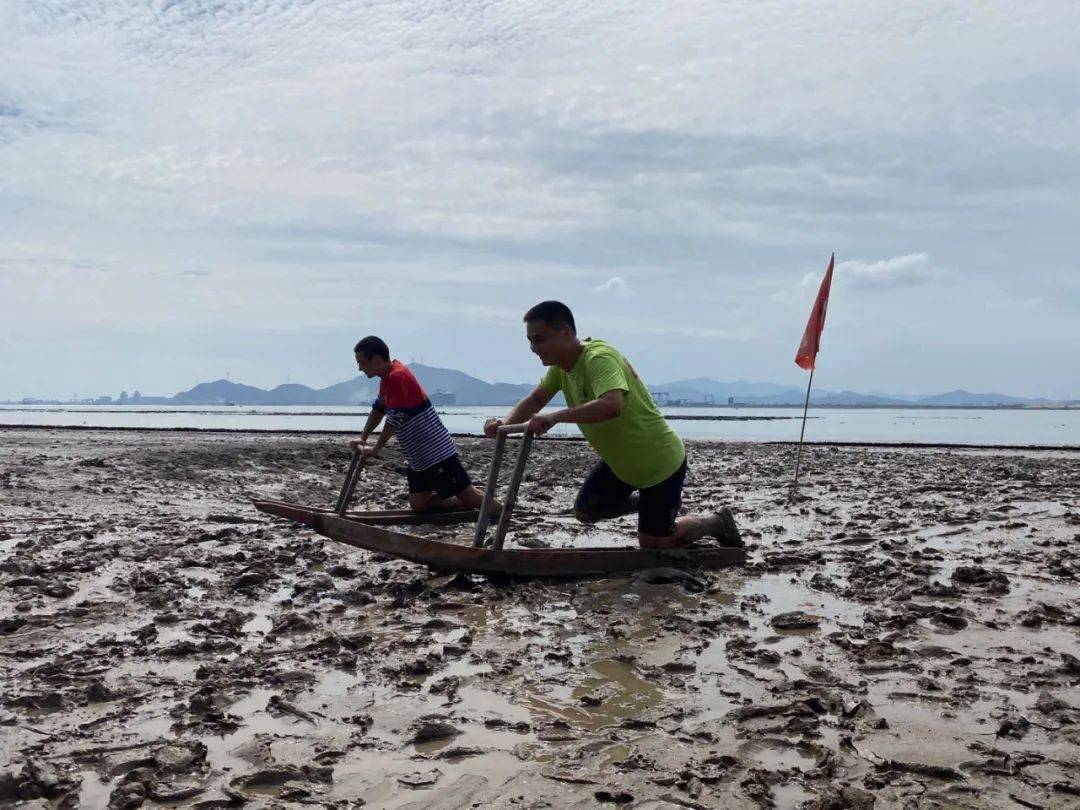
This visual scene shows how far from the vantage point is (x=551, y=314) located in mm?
6961

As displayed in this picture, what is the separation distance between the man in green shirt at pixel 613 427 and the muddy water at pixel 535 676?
0.56 meters

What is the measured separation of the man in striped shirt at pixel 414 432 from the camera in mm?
9984

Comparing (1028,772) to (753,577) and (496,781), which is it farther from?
(753,577)

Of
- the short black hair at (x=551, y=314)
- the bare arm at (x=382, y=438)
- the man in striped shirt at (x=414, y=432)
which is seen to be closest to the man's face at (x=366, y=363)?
the man in striped shirt at (x=414, y=432)

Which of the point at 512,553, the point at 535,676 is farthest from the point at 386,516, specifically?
the point at 535,676

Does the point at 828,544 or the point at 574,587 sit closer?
the point at 574,587

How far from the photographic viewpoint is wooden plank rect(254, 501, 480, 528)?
9969 millimetres

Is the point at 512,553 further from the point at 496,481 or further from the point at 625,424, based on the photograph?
the point at 625,424

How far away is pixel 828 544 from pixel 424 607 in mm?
4457

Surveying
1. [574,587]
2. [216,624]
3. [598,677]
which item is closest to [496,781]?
[598,677]

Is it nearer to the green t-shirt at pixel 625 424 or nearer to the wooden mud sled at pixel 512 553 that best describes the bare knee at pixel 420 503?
the wooden mud sled at pixel 512 553

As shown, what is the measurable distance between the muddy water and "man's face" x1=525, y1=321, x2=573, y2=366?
179 cm

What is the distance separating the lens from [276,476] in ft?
56.4

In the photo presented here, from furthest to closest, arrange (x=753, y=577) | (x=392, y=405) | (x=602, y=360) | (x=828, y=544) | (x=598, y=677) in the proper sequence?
(x=392, y=405) < (x=828, y=544) < (x=753, y=577) < (x=602, y=360) < (x=598, y=677)
